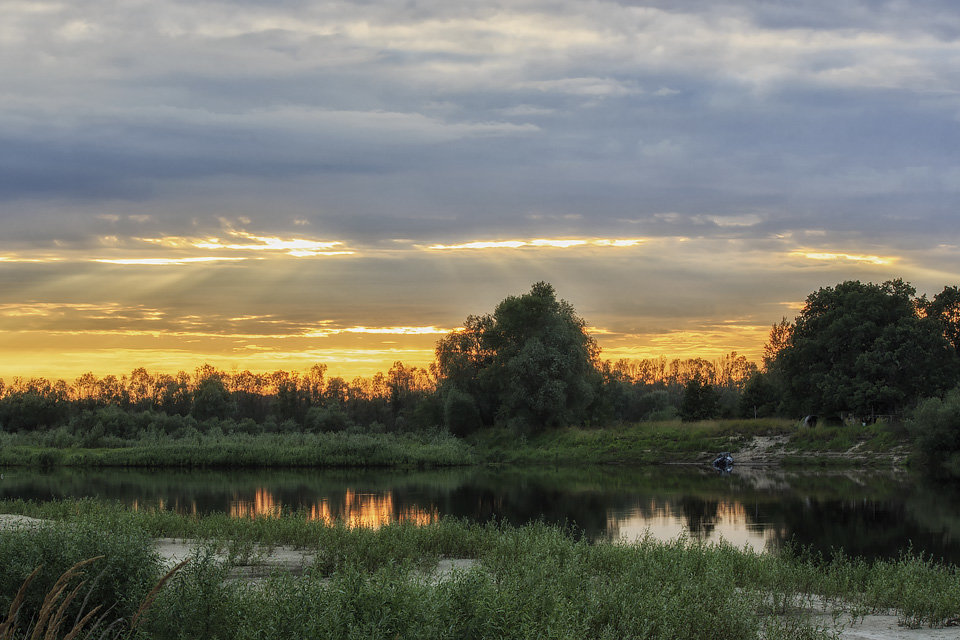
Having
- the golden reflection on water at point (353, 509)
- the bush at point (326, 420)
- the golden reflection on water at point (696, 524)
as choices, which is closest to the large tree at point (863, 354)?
the golden reflection on water at point (696, 524)

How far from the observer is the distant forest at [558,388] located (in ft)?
182

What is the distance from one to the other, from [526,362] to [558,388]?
3121 millimetres

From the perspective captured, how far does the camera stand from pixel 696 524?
27.9 metres

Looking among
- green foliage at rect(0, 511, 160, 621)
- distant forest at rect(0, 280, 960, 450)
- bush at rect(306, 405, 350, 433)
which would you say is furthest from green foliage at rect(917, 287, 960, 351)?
green foliage at rect(0, 511, 160, 621)

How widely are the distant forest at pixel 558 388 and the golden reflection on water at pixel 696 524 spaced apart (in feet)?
Answer: 82.0

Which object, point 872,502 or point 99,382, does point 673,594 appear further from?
point 99,382

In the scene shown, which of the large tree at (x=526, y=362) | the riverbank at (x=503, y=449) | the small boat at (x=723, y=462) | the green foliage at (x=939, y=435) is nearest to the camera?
the green foliage at (x=939, y=435)

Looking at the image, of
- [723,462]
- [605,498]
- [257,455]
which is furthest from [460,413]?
[605,498]

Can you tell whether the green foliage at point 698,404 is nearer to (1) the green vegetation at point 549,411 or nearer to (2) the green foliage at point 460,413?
(1) the green vegetation at point 549,411

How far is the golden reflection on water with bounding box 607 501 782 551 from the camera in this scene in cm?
2453

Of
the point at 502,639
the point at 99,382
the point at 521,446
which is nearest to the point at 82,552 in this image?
the point at 502,639

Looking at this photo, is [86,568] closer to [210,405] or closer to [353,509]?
[353,509]

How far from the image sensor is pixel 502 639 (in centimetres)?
780

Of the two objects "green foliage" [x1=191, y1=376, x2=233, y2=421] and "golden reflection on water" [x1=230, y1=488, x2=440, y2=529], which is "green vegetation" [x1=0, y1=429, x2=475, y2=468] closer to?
"green foliage" [x1=191, y1=376, x2=233, y2=421]
